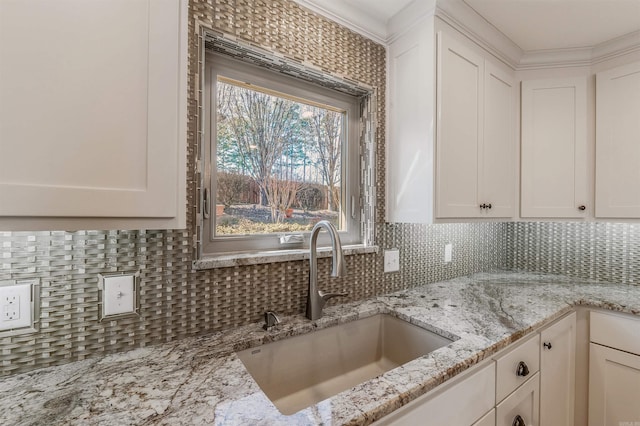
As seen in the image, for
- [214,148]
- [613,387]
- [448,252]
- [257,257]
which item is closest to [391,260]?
[448,252]

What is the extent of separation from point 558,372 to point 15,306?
6.62ft

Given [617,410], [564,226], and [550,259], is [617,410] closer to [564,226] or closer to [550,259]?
[550,259]

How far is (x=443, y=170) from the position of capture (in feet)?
4.29

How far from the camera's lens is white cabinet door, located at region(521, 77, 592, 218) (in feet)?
5.49

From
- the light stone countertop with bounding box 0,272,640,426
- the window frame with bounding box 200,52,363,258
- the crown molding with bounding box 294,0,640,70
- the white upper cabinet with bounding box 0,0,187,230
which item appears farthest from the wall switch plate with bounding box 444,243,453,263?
the white upper cabinet with bounding box 0,0,187,230

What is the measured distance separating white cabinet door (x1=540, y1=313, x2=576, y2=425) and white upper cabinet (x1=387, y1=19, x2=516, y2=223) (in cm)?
61

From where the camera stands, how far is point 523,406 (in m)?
1.11

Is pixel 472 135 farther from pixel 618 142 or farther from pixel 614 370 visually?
pixel 614 370

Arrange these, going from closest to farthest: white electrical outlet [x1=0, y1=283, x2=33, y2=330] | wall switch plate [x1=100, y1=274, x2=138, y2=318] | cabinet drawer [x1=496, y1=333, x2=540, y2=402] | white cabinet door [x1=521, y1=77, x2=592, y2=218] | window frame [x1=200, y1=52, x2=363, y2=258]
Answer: white electrical outlet [x1=0, y1=283, x2=33, y2=330]
wall switch plate [x1=100, y1=274, x2=138, y2=318]
cabinet drawer [x1=496, y1=333, x2=540, y2=402]
window frame [x1=200, y1=52, x2=363, y2=258]
white cabinet door [x1=521, y1=77, x2=592, y2=218]

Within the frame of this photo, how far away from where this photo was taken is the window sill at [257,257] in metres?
0.98

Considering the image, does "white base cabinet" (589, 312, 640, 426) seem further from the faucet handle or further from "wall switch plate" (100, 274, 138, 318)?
"wall switch plate" (100, 274, 138, 318)

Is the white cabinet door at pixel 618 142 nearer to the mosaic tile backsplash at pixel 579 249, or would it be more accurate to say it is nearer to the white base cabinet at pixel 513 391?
the mosaic tile backsplash at pixel 579 249

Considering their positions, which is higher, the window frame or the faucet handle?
the window frame

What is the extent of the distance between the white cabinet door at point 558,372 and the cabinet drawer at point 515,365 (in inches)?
2.8
